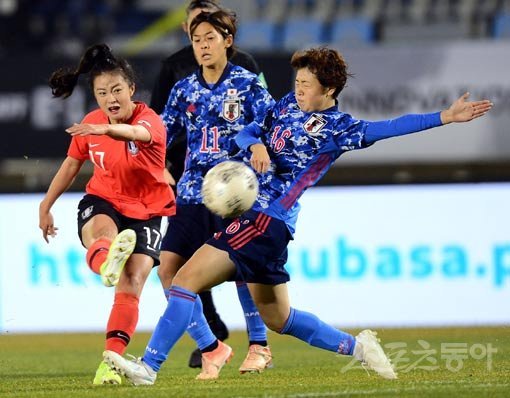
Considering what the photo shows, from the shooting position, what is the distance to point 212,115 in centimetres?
788

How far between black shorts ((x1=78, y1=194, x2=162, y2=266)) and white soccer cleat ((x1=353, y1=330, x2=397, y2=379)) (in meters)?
1.35

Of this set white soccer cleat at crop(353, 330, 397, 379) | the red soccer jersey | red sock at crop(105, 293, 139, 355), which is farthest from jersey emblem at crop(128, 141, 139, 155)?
white soccer cleat at crop(353, 330, 397, 379)

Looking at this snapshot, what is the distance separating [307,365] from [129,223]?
189 cm

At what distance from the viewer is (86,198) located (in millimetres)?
7727

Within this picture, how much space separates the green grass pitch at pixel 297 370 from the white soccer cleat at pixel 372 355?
0.07 m

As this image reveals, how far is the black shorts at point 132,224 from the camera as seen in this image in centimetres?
752


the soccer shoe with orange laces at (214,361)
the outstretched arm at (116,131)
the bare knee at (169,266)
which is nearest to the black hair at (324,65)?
the outstretched arm at (116,131)

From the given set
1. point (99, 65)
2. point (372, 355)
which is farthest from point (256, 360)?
point (99, 65)

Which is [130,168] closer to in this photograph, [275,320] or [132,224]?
[132,224]

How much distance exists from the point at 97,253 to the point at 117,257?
17 centimetres

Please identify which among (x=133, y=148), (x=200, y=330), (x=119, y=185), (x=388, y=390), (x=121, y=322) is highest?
(x=133, y=148)

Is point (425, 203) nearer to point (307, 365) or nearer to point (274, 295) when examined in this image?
point (307, 365)

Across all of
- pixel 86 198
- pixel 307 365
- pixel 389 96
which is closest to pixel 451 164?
pixel 389 96

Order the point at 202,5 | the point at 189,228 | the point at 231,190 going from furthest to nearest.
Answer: the point at 202,5 < the point at 189,228 < the point at 231,190
